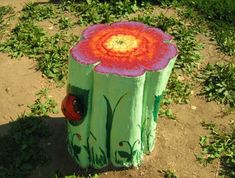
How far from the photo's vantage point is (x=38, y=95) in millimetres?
6273

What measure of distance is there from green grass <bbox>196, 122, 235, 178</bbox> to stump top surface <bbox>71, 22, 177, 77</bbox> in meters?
1.49

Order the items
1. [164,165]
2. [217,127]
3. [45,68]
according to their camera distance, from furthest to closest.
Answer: [45,68] < [217,127] < [164,165]

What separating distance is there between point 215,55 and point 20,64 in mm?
2921

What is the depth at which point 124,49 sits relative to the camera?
459 centimetres

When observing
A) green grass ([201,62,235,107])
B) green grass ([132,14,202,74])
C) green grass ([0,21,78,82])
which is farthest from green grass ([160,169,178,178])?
green grass ([0,21,78,82])

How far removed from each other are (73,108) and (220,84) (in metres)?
2.56

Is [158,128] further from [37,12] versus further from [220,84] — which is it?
[37,12]

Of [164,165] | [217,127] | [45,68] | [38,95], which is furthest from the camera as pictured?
[45,68]

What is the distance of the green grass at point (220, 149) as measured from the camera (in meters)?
5.32

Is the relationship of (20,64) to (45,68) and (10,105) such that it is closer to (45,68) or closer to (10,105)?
(45,68)

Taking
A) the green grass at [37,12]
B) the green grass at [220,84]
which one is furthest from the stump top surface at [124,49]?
the green grass at [37,12]

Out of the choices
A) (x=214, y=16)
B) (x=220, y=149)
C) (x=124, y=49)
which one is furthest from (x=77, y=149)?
(x=214, y=16)

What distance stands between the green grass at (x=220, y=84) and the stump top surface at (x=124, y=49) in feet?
5.86

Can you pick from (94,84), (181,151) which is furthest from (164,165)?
(94,84)
